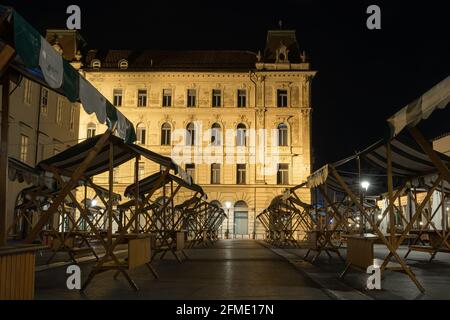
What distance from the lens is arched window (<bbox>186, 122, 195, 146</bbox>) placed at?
50719mm

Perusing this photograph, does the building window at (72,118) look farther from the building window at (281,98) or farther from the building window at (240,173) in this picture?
the building window at (281,98)

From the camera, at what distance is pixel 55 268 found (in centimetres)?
1509

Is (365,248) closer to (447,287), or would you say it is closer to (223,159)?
(447,287)

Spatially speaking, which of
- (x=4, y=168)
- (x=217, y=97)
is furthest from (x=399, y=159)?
(x=217, y=97)

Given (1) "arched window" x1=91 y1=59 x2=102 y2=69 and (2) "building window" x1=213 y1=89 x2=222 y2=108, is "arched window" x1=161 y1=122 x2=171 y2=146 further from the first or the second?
(1) "arched window" x1=91 y1=59 x2=102 y2=69

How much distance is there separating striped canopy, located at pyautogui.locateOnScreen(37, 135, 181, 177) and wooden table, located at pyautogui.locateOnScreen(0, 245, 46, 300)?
13.7 ft

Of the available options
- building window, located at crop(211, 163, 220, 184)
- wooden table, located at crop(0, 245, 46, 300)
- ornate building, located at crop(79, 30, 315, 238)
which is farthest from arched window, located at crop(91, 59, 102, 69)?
wooden table, located at crop(0, 245, 46, 300)

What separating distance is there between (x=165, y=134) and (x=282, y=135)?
1125 cm

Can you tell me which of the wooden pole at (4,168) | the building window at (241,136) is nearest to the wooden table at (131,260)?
the wooden pole at (4,168)

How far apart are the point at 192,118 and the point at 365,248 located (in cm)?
4081

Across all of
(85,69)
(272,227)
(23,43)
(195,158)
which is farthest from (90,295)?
(85,69)

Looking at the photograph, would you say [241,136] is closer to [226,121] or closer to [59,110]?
[226,121]

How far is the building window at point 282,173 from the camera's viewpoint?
50.0m

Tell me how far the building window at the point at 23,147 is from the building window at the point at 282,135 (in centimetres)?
2499
